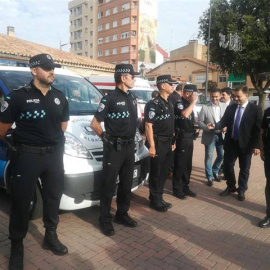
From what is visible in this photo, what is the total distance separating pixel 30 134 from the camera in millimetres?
2803

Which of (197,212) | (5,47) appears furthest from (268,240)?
(5,47)

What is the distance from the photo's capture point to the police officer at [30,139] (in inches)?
109

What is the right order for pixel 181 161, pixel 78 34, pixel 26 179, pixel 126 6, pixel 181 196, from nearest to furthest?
pixel 26 179, pixel 181 161, pixel 181 196, pixel 126 6, pixel 78 34

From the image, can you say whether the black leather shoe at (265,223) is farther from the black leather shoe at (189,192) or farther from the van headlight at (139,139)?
the van headlight at (139,139)

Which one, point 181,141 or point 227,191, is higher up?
point 181,141

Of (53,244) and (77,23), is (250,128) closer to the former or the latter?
(53,244)

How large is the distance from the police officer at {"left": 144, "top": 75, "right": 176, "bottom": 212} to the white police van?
0.19m

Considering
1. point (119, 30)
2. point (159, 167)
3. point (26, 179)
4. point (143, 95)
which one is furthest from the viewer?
point (119, 30)

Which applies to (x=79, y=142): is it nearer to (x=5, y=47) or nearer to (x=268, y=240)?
(x=268, y=240)

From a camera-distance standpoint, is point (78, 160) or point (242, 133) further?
point (242, 133)

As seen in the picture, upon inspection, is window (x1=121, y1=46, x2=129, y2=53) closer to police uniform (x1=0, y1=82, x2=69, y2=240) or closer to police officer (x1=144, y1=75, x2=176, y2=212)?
police officer (x1=144, y1=75, x2=176, y2=212)

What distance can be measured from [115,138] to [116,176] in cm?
46

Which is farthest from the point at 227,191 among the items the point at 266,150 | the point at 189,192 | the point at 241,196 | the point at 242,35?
the point at 242,35

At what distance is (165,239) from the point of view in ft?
11.6
